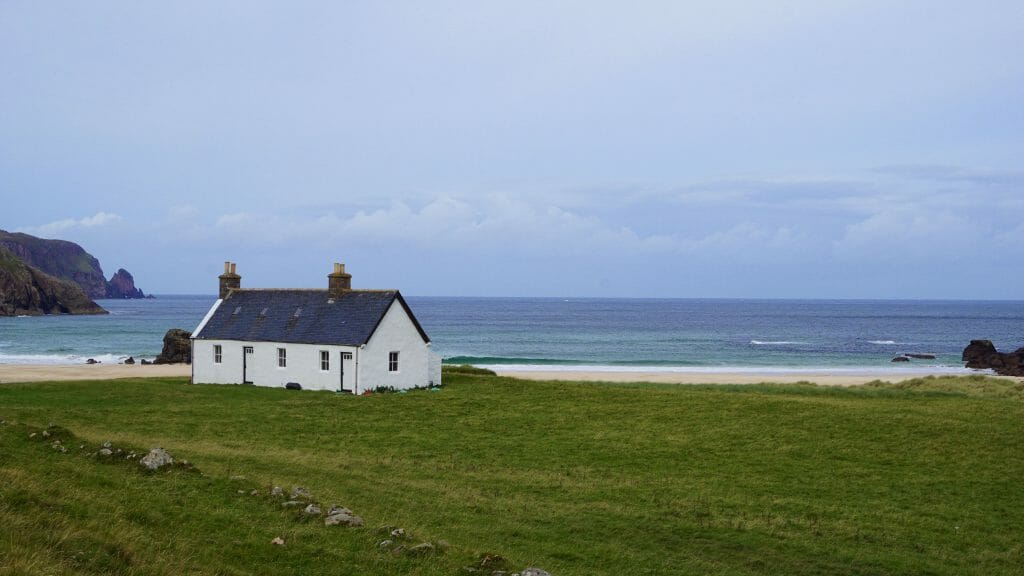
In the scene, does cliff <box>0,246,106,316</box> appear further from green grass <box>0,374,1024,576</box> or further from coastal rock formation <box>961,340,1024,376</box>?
coastal rock formation <box>961,340,1024,376</box>

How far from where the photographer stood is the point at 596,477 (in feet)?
73.9

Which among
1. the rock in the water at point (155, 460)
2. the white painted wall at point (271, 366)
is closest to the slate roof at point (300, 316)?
the white painted wall at point (271, 366)

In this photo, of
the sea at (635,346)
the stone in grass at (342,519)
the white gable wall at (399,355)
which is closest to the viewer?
the stone in grass at (342,519)

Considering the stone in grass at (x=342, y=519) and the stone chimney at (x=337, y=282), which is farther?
the stone chimney at (x=337, y=282)

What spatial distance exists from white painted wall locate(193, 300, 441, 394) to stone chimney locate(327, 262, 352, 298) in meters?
3.97

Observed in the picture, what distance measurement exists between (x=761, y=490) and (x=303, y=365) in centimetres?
2753

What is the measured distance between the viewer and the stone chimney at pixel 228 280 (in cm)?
5094

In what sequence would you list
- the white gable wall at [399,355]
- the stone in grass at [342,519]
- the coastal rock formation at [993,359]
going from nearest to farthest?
the stone in grass at [342,519]
the white gable wall at [399,355]
the coastal rock formation at [993,359]

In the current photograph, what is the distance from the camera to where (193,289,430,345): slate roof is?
4241 centimetres

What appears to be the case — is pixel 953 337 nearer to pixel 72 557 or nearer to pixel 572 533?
pixel 572 533

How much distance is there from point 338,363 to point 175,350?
37899 millimetres

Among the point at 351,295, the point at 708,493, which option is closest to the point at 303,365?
the point at 351,295

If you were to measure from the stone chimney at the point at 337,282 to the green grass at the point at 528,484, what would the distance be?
851cm

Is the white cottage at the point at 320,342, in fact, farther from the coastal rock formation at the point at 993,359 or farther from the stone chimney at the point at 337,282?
the coastal rock formation at the point at 993,359
